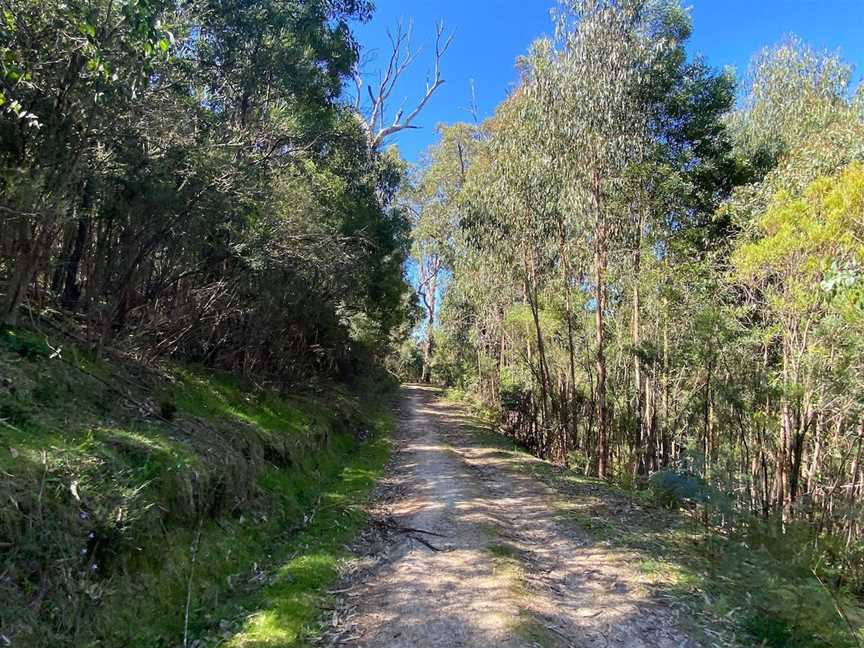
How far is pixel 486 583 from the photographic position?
16.5ft

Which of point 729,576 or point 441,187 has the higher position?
point 441,187

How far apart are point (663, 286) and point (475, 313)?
16028mm

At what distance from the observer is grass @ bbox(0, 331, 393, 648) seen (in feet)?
11.1

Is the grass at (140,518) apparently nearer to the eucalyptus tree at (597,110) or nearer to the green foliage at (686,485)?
the green foliage at (686,485)

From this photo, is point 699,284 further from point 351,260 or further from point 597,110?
point 351,260

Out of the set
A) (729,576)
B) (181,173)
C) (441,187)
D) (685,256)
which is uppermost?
(441,187)

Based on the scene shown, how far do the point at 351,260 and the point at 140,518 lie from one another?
7.61m

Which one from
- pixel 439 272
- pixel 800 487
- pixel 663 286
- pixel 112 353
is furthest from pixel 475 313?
pixel 112 353

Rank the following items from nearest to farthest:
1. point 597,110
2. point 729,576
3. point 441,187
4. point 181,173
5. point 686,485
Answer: point 729,576, point 181,173, point 686,485, point 597,110, point 441,187

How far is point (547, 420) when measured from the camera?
Answer: 54.8 feet

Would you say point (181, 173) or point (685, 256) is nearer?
point (181, 173)

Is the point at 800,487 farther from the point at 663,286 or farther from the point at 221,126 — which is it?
the point at 221,126

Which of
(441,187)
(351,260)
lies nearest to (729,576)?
(351,260)

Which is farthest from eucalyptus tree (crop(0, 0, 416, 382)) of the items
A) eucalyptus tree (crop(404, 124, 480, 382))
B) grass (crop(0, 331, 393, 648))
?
eucalyptus tree (crop(404, 124, 480, 382))
